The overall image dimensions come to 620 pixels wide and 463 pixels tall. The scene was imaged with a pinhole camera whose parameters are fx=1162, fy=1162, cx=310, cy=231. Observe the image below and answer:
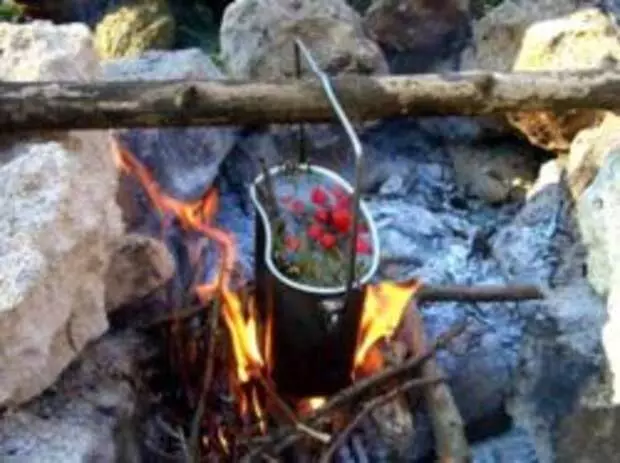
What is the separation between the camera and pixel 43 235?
7.14 feet

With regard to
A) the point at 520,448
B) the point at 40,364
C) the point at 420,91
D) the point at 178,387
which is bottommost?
the point at 520,448

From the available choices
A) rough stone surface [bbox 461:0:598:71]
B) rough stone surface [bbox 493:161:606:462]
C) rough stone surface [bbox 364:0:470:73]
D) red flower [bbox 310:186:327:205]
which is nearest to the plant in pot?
red flower [bbox 310:186:327:205]

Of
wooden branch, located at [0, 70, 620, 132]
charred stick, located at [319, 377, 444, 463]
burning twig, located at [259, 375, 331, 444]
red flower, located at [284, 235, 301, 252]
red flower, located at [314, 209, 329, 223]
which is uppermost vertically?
wooden branch, located at [0, 70, 620, 132]

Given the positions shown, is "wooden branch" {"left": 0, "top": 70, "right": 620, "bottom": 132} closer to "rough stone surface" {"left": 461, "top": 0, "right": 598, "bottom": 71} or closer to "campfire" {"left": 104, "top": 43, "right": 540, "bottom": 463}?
"campfire" {"left": 104, "top": 43, "right": 540, "bottom": 463}

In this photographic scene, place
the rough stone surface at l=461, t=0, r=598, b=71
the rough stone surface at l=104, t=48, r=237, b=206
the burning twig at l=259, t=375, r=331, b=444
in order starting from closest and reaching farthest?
the burning twig at l=259, t=375, r=331, b=444, the rough stone surface at l=104, t=48, r=237, b=206, the rough stone surface at l=461, t=0, r=598, b=71

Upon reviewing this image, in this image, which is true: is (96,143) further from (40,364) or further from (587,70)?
(587,70)

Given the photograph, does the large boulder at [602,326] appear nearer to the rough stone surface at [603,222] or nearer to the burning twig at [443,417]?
the rough stone surface at [603,222]

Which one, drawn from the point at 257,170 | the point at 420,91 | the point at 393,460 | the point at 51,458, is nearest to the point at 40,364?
the point at 51,458

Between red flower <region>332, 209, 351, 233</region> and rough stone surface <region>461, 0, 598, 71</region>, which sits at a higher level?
red flower <region>332, 209, 351, 233</region>

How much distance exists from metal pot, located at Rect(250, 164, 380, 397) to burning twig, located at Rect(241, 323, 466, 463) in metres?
0.04

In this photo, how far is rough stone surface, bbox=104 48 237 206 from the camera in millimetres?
3010

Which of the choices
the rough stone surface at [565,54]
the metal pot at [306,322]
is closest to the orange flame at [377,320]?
the metal pot at [306,322]

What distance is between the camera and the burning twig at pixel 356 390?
7.85 ft

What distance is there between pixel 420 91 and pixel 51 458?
1210 mm
